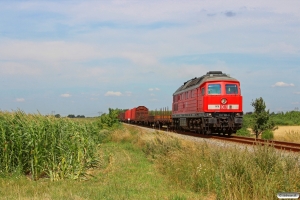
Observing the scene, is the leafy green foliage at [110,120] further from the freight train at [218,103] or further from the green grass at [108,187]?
the green grass at [108,187]

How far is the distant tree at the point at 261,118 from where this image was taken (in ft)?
128

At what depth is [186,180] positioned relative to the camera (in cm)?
1256

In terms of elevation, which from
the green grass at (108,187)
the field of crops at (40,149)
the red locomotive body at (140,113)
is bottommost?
the green grass at (108,187)

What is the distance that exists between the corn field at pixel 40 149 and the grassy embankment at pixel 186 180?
342 mm

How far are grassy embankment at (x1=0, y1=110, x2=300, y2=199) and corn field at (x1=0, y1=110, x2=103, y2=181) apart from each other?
34cm

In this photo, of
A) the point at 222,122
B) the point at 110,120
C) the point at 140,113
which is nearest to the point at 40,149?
the point at 222,122

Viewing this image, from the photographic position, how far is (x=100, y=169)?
660 inches

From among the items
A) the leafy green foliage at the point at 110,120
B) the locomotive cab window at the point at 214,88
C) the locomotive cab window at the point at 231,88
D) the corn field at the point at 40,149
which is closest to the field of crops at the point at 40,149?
the corn field at the point at 40,149

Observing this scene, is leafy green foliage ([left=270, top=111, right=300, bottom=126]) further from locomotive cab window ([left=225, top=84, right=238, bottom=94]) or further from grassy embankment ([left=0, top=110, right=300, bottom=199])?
grassy embankment ([left=0, top=110, right=300, bottom=199])

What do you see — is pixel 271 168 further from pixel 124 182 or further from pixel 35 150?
pixel 35 150

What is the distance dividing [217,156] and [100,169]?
221 inches

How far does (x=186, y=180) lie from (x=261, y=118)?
2817cm

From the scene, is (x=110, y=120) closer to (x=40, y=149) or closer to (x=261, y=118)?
(x=261, y=118)

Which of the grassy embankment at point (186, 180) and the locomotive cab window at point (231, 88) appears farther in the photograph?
the locomotive cab window at point (231, 88)
